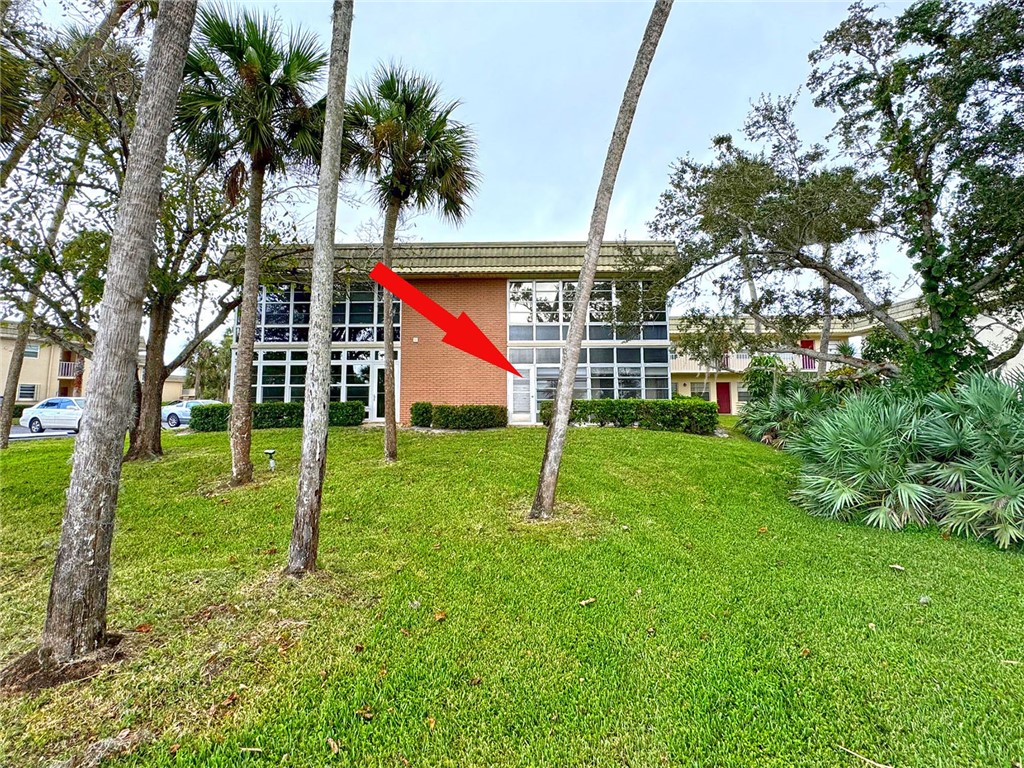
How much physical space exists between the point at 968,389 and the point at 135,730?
9329 mm

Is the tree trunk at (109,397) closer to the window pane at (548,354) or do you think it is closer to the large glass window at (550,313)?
the large glass window at (550,313)

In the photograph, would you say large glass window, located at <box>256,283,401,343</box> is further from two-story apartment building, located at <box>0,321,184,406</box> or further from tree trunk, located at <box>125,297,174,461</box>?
two-story apartment building, located at <box>0,321,184,406</box>

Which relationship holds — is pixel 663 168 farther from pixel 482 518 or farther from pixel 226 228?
pixel 226 228

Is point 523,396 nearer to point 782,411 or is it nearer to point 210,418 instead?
point 782,411

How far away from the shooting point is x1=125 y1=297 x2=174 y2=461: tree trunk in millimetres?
9297

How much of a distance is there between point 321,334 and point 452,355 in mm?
11299

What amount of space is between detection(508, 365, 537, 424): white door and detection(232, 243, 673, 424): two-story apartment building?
0.04 meters

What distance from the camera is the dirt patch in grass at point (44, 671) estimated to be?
240 centimetres

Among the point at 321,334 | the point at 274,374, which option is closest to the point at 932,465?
the point at 321,334

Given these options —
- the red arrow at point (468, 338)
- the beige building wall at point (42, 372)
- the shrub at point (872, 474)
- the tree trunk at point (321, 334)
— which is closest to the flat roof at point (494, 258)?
the red arrow at point (468, 338)

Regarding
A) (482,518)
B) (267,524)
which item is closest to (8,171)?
(267,524)

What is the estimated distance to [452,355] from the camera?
15344 millimetres

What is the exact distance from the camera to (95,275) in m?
8.30

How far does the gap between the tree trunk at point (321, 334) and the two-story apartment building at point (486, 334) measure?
10550 mm
